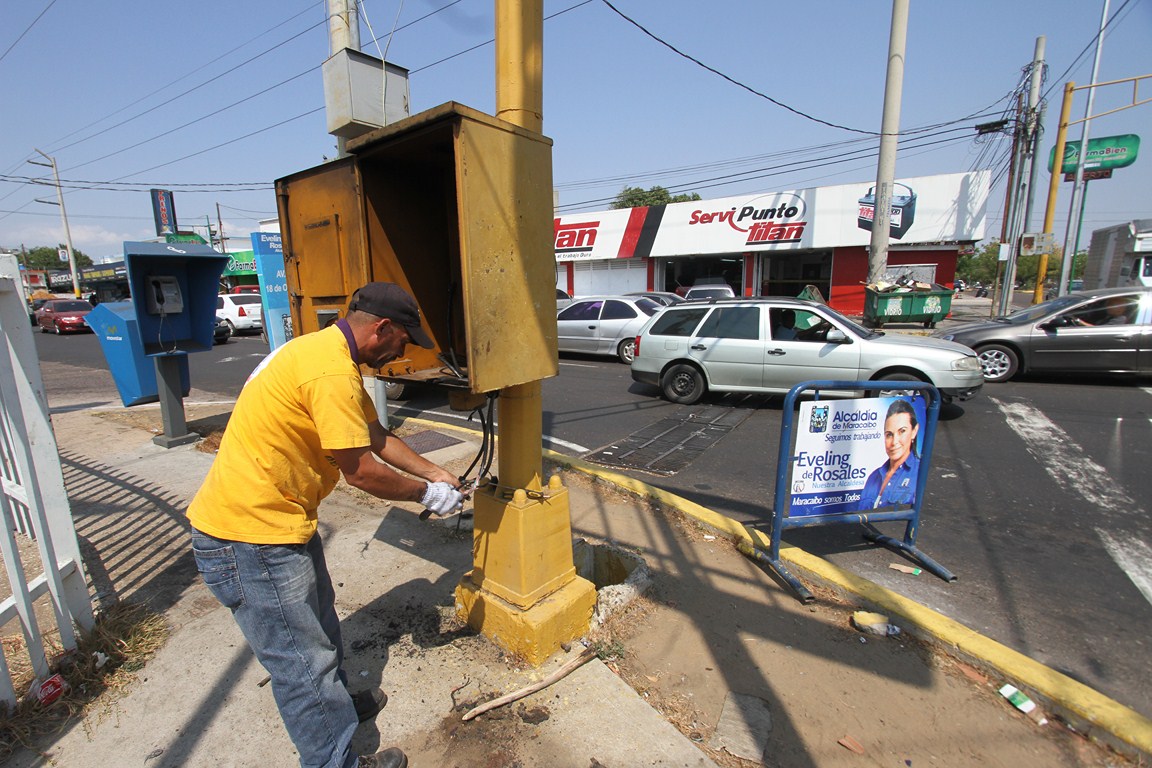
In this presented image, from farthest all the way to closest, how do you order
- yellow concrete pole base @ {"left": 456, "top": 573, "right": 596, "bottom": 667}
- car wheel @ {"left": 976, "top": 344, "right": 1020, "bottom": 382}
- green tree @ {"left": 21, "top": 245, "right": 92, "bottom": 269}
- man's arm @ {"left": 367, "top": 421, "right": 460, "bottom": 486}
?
green tree @ {"left": 21, "top": 245, "right": 92, "bottom": 269} → car wheel @ {"left": 976, "top": 344, "right": 1020, "bottom": 382} → yellow concrete pole base @ {"left": 456, "top": 573, "right": 596, "bottom": 667} → man's arm @ {"left": 367, "top": 421, "right": 460, "bottom": 486}

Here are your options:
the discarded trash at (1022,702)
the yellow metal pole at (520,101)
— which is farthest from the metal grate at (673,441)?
the discarded trash at (1022,702)

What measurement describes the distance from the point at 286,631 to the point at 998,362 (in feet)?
35.3

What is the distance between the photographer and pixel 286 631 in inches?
75.2

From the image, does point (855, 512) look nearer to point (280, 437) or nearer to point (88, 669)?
point (280, 437)

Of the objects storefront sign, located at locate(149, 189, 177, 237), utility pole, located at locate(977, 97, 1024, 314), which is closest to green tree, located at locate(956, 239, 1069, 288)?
utility pole, located at locate(977, 97, 1024, 314)

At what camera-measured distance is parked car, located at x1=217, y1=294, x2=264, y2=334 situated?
66.4 feet

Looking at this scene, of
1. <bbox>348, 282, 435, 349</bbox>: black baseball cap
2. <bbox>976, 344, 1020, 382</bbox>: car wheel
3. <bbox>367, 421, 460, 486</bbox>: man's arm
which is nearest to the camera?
<bbox>348, 282, 435, 349</bbox>: black baseball cap

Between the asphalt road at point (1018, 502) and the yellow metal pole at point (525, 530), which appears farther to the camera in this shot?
the asphalt road at point (1018, 502)

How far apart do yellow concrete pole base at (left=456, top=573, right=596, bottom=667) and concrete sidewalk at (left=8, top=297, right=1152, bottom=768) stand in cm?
8

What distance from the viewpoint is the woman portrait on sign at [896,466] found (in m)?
3.59

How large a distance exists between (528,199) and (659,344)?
617 cm

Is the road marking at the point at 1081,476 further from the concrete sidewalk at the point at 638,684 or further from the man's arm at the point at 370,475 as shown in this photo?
the man's arm at the point at 370,475

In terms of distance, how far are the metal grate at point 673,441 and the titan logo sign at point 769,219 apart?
14.8 m

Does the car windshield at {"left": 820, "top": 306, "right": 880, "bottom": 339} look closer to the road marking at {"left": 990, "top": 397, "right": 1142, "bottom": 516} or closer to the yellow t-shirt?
the road marking at {"left": 990, "top": 397, "right": 1142, "bottom": 516}
